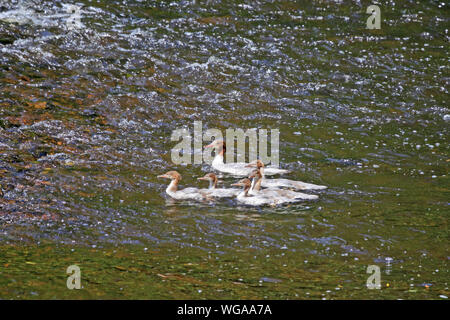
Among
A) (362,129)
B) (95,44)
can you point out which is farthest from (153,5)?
(362,129)

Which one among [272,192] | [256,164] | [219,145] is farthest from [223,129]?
[272,192]

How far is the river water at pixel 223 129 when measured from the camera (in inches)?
282

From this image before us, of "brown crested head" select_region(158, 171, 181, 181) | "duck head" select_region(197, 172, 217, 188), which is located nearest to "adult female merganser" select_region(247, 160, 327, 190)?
"duck head" select_region(197, 172, 217, 188)

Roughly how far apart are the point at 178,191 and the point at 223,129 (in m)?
2.95

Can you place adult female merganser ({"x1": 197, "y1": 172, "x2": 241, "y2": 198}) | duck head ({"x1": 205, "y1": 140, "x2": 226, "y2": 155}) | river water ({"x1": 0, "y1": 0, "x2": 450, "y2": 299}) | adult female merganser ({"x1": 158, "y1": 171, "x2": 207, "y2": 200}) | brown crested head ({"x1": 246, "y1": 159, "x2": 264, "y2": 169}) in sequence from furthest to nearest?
1. duck head ({"x1": 205, "y1": 140, "x2": 226, "y2": 155})
2. brown crested head ({"x1": 246, "y1": 159, "x2": 264, "y2": 169})
3. adult female merganser ({"x1": 197, "y1": 172, "x2": 241, "y2": 198})
4. adult female merganser ({"x1": 158, "y1": 171, "x2": 207, "y2": 200})
5. river water ({"x1": 0, "y1": 0, "x2": 450, "y2": 299})

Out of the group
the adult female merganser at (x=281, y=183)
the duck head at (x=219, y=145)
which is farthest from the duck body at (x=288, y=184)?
the duck head at (x=219, y=145)

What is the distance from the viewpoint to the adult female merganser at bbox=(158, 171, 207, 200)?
934cm

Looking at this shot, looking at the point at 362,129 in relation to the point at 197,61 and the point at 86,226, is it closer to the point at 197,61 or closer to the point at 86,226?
the point at 197,61

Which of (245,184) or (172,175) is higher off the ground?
(172,175)

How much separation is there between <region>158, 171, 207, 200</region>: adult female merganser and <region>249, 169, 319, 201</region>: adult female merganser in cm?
79

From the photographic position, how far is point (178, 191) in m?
9.43

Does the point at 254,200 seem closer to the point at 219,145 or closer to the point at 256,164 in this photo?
the point at 256,164

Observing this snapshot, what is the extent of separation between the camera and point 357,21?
17078mm

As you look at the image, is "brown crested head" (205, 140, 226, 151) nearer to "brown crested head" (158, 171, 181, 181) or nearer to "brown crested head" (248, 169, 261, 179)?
"brown crested head" (248, 169, 261, 179)
